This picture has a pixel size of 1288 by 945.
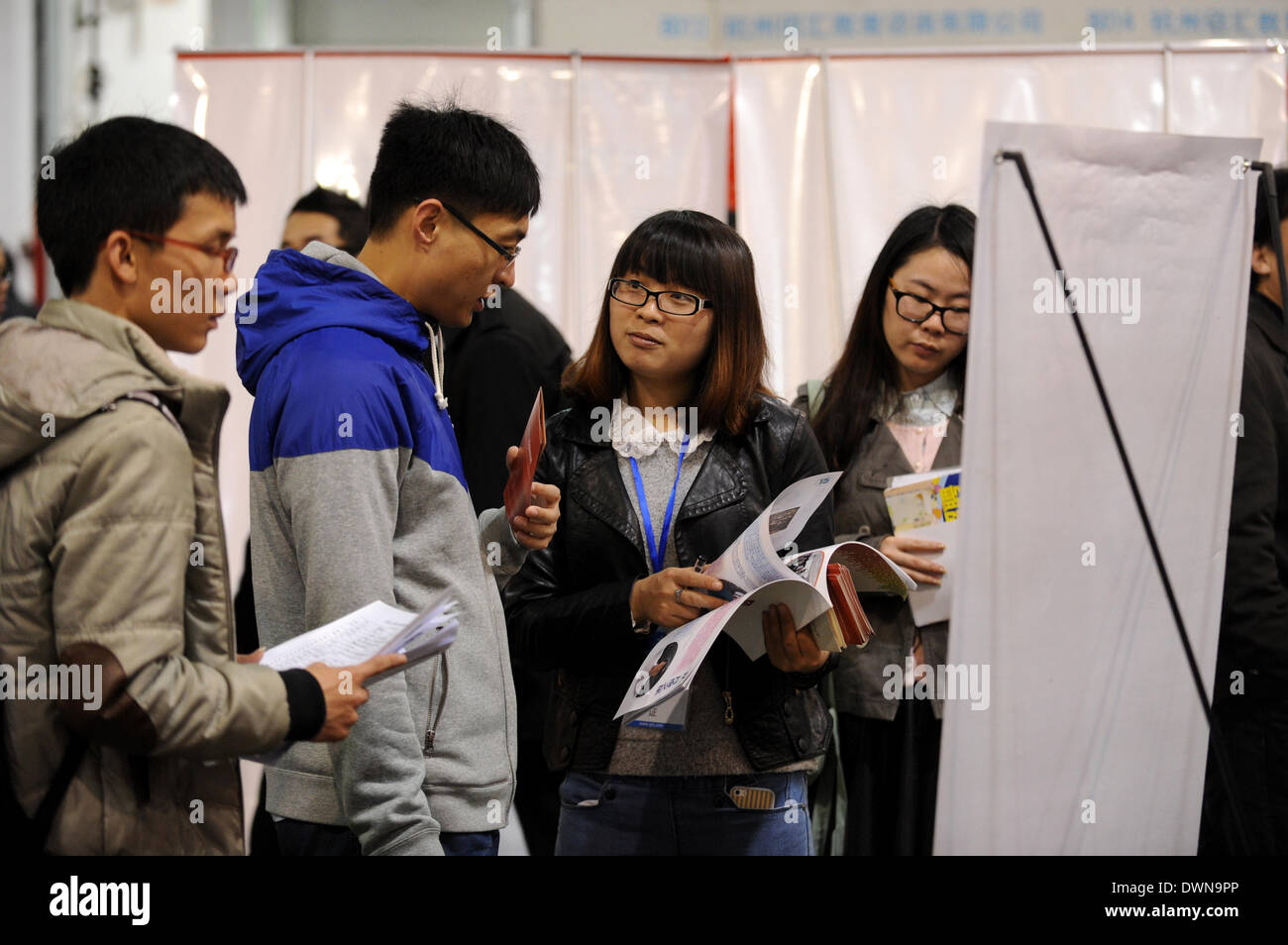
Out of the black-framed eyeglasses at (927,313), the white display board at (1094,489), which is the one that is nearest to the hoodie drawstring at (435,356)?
the white display board at (1094,489)

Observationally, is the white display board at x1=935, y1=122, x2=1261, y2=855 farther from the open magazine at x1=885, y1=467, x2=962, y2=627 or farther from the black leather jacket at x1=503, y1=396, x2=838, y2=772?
the open magazine at x1=885, y1=467, x2=962, y2=627

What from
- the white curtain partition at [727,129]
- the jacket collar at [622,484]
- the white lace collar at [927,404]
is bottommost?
the jacket collar at [622,484]

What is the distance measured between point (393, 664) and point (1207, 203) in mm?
1362

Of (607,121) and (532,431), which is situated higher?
(607,121)

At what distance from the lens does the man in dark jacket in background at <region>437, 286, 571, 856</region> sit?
110 inches

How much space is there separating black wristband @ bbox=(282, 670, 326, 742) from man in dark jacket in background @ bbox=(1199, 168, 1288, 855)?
1577mm

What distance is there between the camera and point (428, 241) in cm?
188

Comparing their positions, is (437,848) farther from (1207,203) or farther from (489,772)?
(1207,203)

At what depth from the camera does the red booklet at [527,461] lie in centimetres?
186

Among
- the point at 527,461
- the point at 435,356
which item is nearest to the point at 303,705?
the point at 527,461

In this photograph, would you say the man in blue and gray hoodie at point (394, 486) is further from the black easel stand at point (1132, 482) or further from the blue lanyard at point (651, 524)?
the black easel stand at point (1132, 482)

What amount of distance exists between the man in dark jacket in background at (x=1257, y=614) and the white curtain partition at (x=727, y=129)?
4.71ft

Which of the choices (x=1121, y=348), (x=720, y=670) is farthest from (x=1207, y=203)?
(x=720, y=670)

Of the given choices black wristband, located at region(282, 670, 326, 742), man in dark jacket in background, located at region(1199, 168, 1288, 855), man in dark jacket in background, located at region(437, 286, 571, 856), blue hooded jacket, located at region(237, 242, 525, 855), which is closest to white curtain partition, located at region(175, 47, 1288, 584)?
man in dark jacket in background, located at region(437, 286, 571, 856)
